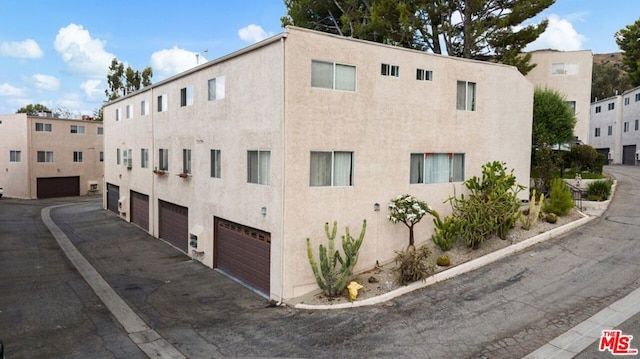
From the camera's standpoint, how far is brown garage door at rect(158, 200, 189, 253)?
69.1 feet

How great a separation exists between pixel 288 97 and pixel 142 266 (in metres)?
10.5

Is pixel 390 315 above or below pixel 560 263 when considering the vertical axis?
below

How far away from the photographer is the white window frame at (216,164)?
1758cm

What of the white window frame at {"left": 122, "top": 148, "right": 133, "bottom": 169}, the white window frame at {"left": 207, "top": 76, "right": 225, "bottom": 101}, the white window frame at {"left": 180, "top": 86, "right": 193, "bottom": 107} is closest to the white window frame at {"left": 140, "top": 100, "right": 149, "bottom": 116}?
the white window frame at {"left": 122, "top": 148, "right": 133, "bottom": 169}

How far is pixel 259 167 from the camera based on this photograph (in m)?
14.9

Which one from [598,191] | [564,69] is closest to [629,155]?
[564,69]

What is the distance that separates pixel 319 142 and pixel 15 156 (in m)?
44.7

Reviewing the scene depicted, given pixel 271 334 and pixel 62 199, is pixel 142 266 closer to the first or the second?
pixel 271 334

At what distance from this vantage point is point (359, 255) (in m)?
14.9

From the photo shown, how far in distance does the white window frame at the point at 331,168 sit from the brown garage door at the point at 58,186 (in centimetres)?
4290

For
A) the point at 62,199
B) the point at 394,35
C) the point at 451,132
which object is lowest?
the point at 62,199

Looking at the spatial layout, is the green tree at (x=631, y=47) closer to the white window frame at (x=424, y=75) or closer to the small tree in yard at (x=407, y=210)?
the white window frame at (x=424, y=75)

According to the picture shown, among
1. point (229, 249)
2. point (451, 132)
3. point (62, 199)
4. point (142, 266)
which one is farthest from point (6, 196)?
point (451, 132)

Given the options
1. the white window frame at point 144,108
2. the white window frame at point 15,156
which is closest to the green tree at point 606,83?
the white window frame at point 144,108
